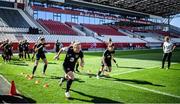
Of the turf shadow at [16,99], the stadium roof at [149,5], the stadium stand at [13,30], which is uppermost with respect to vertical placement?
the stadium roof at [149,5]

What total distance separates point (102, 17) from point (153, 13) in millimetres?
25060

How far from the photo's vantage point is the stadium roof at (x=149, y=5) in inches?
2649

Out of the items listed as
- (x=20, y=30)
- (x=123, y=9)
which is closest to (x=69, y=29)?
(x=20, y=30)

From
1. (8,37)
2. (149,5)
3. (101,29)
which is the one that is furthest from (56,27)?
(149,5)

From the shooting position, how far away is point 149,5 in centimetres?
7356

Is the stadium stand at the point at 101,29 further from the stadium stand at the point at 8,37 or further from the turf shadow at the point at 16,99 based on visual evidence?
the turf shadow at the point at 16,99

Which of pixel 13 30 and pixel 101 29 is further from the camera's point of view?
pixel 101 29

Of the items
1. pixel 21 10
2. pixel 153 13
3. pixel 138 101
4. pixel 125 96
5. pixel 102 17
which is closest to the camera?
pixel 138 101

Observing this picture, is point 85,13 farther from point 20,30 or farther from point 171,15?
point 171,15

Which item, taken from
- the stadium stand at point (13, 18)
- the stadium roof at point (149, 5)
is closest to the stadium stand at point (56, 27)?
the stadium stand at point (13, 18)

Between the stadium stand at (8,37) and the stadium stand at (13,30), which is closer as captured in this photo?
the stadium stand at (8,37)

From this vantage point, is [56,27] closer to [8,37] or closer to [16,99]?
[8,37]

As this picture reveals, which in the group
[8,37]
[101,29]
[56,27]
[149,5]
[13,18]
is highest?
[149,5]

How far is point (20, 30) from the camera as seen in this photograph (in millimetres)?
45875
